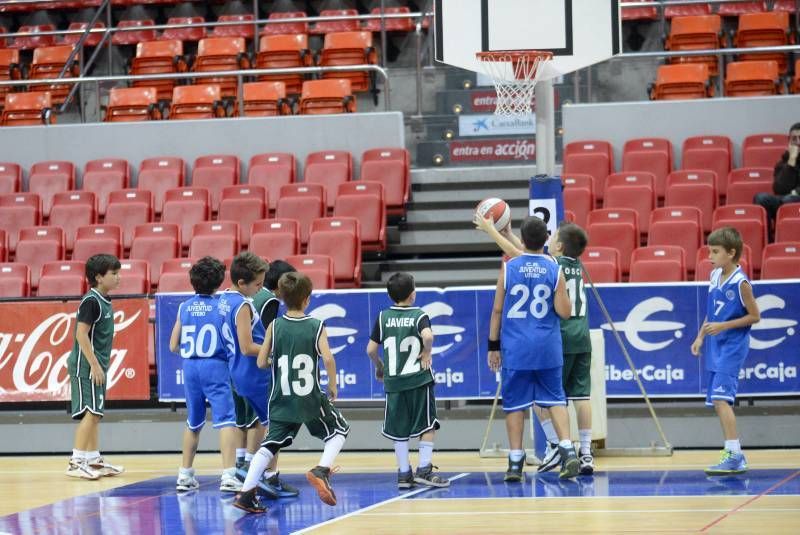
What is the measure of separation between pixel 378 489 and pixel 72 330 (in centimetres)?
449

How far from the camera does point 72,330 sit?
1298 cm

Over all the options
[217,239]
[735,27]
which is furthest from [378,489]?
[735,27]

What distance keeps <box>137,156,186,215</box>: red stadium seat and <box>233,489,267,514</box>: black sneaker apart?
9079mm

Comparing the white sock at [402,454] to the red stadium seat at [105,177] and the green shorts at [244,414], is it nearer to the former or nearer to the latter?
the green shorts at [244,414]

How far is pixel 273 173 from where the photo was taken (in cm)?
1720

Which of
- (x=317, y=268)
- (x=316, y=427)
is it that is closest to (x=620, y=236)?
(x=317, y=268)

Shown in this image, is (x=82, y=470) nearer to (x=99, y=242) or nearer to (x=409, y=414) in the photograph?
(x=409, y=414)

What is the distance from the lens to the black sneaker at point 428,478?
32.3ft

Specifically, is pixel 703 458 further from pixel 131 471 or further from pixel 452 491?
pixel 131 471

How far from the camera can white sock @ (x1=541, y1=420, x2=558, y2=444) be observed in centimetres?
1031

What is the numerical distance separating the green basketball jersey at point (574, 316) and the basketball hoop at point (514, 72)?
5.86 feet

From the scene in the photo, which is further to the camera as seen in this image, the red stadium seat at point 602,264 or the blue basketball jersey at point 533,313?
the red stadium seat at point 602,264

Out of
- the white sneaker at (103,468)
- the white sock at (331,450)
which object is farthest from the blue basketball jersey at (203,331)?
the white sneaker at (103,468)

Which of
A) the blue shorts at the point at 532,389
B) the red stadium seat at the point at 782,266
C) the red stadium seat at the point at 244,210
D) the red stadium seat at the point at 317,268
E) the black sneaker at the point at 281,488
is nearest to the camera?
the black sneaker at the point at 281,488
